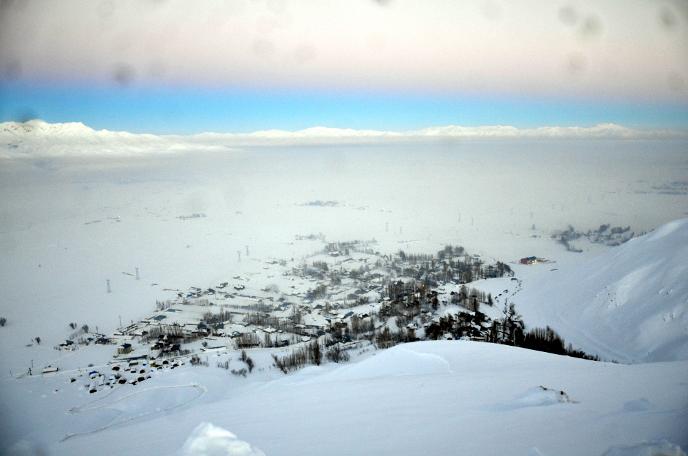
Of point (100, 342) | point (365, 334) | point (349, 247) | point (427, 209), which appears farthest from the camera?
point (427, 209)

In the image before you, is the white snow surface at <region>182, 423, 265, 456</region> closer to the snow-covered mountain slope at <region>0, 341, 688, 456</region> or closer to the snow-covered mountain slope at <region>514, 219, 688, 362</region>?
the snow-covered mountain slope at <region>0, 341, 688, 456</region>

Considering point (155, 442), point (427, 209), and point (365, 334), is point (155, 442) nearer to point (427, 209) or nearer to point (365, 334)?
point (365, 334)

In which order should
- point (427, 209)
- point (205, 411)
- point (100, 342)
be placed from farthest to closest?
point (427, 209)
point (100, 342)
point (205, 411)

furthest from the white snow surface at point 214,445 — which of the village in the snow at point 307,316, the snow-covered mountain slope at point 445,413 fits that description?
the village in the snow at point 307,316

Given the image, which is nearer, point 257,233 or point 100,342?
point 100,342

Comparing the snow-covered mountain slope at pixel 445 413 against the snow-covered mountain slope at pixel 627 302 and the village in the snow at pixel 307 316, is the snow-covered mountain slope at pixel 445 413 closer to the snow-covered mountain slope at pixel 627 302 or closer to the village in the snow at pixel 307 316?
the snow-covered mountain slope at pixel 627 302

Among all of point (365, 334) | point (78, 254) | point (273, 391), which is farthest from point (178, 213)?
point (273, 391)

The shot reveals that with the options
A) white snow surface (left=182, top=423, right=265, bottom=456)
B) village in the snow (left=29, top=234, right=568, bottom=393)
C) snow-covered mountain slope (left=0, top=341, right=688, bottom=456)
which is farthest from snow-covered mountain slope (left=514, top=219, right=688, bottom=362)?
white snow surface (left=182, top=423, right=265, bottom=456)
